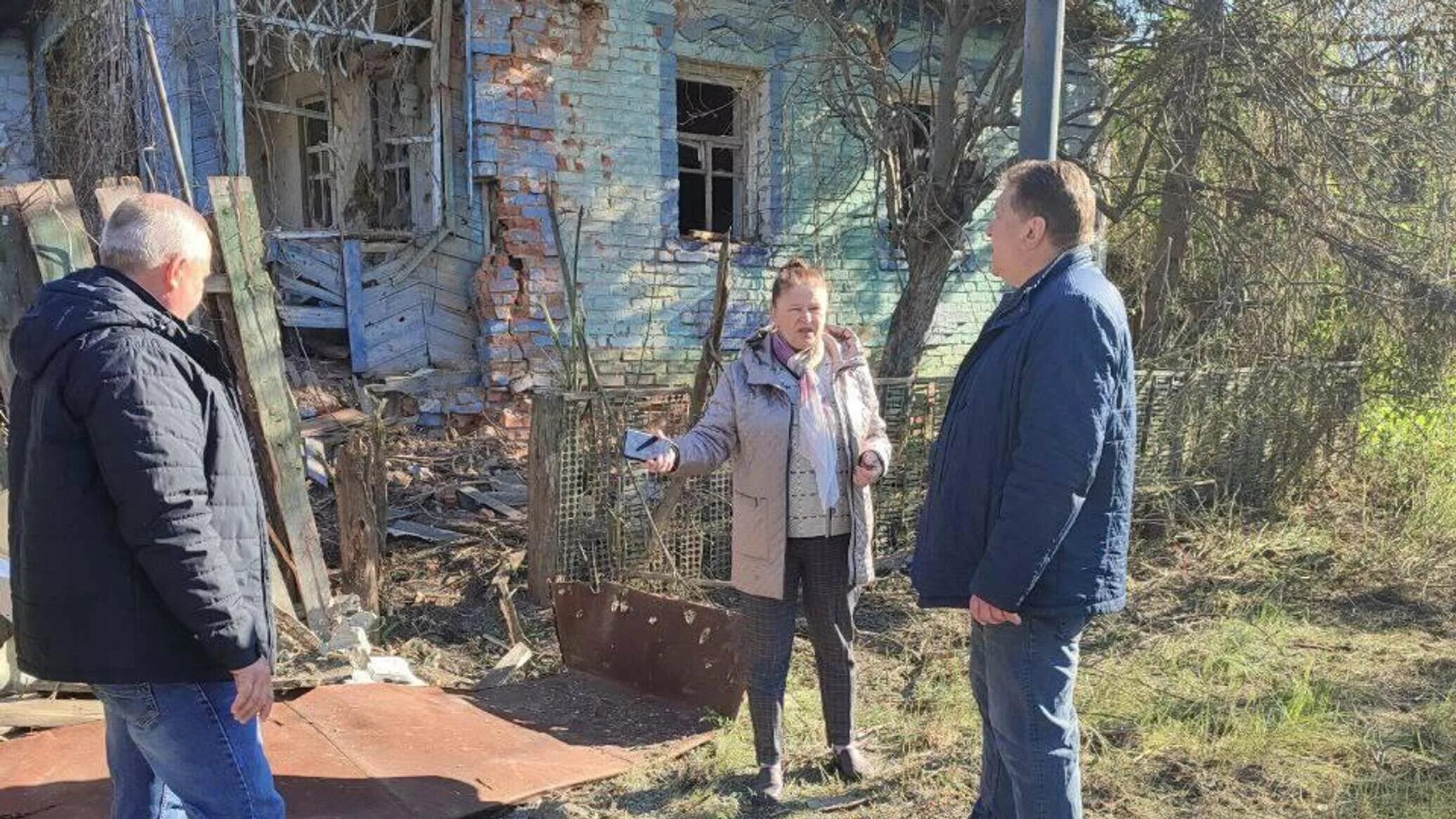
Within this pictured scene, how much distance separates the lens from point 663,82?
8656 millimetres

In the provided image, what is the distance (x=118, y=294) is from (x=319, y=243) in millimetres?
6141

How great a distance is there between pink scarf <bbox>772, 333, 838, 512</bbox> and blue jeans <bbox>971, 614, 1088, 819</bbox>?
84cm

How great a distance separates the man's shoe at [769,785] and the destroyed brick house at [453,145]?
4.20 metres

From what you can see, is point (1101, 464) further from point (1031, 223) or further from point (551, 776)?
point (551, 776)

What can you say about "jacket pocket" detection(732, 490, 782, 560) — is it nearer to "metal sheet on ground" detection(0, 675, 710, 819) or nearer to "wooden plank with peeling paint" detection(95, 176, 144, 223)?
"metal sheet on ground" detection(0, 675, 710, 819)

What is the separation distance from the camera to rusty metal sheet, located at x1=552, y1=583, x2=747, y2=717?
4074 mm

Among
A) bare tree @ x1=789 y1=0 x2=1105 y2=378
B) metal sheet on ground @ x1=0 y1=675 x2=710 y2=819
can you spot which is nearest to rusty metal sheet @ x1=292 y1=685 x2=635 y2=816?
metal sheet on ground @ x1=0 y1=675 x2=710 y2=819

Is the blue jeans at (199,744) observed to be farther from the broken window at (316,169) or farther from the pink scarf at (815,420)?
the broken window at (316,169)

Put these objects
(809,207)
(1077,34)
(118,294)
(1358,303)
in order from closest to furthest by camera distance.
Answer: (118,294) → (1358,303) → (1077,34) → (809,207)

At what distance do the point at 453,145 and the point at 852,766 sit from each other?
625cm

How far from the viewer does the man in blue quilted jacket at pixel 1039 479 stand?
2.32 meters

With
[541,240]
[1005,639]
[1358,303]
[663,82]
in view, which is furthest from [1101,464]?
[663,82]

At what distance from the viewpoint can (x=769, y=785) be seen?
338cm

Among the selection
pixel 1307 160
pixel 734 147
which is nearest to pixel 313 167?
pixel 734 147
